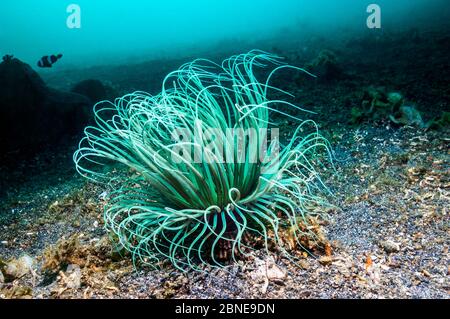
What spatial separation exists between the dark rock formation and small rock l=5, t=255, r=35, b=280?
412 centimetres

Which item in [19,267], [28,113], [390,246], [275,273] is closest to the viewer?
[275,273]

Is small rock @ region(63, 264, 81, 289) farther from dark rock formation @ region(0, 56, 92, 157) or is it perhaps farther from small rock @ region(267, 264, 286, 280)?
dark rock formation @ region(0, 56, 92, 157)

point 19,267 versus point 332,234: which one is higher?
point 332,234

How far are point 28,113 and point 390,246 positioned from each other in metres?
6.74

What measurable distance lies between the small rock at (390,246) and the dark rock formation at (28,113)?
6.28 m

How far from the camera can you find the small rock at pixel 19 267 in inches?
114

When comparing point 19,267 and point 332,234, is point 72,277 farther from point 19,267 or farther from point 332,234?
point 332,234

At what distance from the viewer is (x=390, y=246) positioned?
2498 mm

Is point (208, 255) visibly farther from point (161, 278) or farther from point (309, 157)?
point (309, 157)

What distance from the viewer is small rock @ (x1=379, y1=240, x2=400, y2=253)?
248 cm

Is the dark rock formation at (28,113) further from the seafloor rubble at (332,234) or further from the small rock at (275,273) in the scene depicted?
the small rock at (275,273)

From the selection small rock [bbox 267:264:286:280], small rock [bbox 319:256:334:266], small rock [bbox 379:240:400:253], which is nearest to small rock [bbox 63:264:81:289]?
small rock [bbox 267:264:286:280]

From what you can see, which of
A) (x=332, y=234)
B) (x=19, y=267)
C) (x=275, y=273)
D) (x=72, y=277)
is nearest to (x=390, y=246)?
(x=332, y=234)
